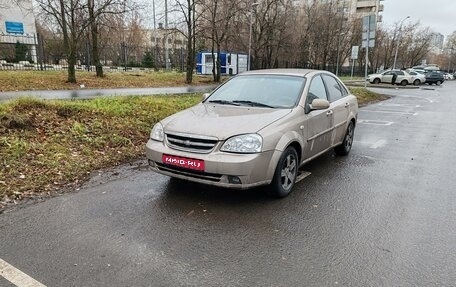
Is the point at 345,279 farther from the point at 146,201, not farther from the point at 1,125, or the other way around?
the point at 1,125

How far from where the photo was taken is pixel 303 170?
19.2 feet

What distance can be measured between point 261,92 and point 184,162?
179 centimetres

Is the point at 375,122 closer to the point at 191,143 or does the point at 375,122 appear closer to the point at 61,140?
the point at 191,143

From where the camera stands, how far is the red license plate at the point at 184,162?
404 cm

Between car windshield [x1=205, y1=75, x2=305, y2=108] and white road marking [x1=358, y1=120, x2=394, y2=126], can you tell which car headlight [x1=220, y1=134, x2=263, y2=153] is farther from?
white road marking [x1=358, y1=120, x2=394, y2=126]

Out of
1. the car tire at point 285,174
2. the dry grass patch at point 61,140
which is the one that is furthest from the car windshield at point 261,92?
the dry grass patch at point 61,140

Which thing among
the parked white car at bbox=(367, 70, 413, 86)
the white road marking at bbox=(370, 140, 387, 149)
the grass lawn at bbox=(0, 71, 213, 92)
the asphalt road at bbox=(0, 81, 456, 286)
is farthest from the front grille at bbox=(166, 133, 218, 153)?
the parked white car at bbox=(367, 70, 413, 86)

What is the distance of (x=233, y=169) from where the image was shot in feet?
13.0

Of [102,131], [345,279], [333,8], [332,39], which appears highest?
[333,8]

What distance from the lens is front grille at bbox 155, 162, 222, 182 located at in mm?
4051

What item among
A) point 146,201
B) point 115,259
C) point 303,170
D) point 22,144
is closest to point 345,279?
point 115,259

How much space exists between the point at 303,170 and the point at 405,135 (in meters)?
4.78

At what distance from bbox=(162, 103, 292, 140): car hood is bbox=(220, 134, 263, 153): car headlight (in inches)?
2.5

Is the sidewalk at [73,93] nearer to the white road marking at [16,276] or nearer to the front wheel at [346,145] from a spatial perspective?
the white road marking at [16,276]
